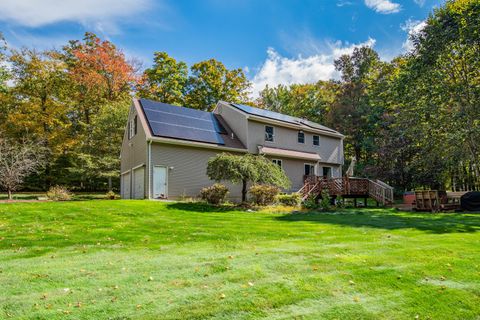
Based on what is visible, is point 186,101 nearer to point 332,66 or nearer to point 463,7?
point 332,66

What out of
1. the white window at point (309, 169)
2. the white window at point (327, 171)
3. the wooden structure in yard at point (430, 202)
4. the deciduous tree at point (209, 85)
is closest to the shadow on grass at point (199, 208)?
the wooden structure in yard at point (430, 202)

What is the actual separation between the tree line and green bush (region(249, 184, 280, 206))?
9.10 metres

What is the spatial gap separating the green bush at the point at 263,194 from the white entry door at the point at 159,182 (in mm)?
4937

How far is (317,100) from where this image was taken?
39.3 metres

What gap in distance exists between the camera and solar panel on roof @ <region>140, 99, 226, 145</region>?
59.4 feet

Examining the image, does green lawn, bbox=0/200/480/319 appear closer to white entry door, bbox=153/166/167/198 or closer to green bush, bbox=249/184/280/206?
green bush, bbox=249/184/280/206

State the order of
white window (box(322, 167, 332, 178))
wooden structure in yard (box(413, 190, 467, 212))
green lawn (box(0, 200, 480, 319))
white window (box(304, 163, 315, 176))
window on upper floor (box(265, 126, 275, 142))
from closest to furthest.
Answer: green lawn (box(0, 200, 480, 319)), wooden structure in yard (box(413, 190, 467, 212)), window on upper floor (box(265, 126, 275, 142)), white window (box(304, 163, 315, 176)), white window (box(322, 167, 332, 178))

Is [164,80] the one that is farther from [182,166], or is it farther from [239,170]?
[239,170]

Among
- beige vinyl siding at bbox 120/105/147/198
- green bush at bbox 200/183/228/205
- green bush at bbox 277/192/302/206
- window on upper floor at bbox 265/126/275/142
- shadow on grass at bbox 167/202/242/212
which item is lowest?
shadow on grass at bbox 167/202/242/212

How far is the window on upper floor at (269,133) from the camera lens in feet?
72.8

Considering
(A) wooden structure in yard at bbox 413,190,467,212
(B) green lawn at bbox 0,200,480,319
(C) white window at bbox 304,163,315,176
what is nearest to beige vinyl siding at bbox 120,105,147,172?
(B) green lawn at bbox 0,200,480,319

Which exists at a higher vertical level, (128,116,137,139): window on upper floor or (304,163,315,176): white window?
(128,116,137,139): window on upper floor

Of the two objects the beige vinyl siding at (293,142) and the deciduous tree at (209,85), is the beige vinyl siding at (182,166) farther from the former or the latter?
the deciduous tree at (209,85)

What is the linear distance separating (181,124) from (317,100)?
80.2ft
